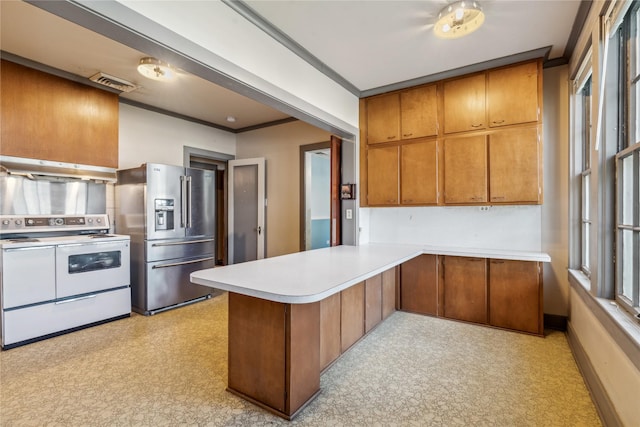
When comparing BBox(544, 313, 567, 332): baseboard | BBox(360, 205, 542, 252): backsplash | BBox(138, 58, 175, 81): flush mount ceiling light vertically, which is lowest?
BBox(544, 313, 567, 332): baseboard

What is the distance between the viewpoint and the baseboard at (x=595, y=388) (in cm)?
164

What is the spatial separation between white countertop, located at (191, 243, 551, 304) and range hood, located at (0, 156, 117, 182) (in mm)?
2524

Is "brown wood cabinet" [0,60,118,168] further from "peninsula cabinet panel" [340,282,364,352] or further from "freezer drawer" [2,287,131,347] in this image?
"peninsula cabinet panel" [340,282,364,352]

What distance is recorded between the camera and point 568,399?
195 centimetres

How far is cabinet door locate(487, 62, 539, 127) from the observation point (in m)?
2.95

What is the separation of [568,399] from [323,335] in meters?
1.65

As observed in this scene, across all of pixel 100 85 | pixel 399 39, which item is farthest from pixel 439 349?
pixel 100 85

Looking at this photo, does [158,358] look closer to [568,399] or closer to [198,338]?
[198,338]

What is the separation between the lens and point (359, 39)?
260 cm

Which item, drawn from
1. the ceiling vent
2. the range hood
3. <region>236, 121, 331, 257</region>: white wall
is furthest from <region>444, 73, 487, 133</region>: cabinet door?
the range hood

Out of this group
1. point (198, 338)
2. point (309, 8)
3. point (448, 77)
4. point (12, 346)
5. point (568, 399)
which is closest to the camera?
point (568, 399)

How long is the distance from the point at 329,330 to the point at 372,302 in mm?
855

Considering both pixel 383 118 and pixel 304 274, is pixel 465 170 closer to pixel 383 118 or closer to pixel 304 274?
pixel 383 118

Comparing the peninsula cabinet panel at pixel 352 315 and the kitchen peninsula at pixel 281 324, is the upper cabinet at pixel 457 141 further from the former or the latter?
the kitchen peninsula at pixel 281 324
